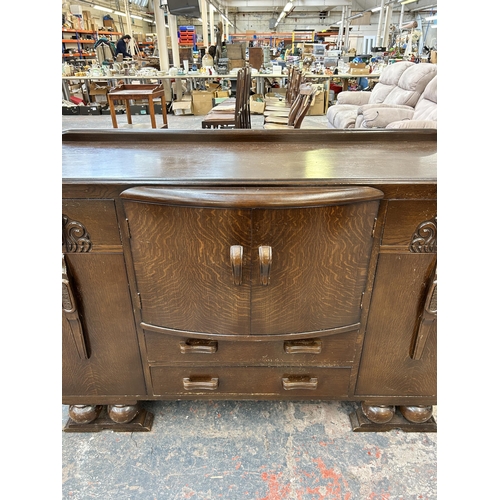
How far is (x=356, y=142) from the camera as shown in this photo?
1234 mm

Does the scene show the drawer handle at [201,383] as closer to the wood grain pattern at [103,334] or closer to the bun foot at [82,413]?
the wood grain pattern at [103,334]

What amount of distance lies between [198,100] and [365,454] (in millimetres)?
6624

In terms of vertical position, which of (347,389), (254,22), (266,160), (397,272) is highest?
(254,22)

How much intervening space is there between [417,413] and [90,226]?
47.4 inches

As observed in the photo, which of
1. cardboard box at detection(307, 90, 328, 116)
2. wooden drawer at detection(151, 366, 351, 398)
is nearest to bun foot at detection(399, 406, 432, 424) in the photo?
wooden drawer at detection(151, 366, 351, 398)

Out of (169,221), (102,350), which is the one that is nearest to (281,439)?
(102,350)

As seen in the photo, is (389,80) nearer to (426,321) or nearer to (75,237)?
(426,321)

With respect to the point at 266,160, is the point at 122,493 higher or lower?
lower

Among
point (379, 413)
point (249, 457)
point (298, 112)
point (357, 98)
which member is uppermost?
point (357, 98)

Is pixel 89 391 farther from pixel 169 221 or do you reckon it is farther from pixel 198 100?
pixel 198 100

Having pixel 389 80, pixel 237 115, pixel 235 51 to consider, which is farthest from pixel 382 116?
pixel 235 51

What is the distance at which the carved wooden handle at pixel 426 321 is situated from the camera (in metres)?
0.98

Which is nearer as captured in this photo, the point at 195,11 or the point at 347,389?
the point at 347,389

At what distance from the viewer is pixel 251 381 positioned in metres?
1.18
